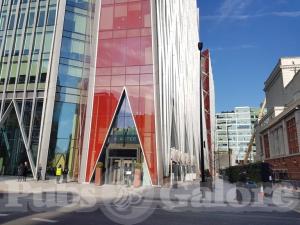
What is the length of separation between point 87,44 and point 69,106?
8364 mm

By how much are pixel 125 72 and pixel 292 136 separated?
37.1 metres

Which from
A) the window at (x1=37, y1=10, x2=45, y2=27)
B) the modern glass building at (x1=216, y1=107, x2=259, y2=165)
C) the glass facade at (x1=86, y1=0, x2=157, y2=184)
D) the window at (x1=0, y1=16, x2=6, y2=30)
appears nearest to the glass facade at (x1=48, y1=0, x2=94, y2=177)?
the window at (x1=37, y1=10, x2=45, y2=27)

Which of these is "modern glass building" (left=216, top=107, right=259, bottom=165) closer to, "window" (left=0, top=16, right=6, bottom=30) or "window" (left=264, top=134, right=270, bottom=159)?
"window" (left=264, top=134, right=270, bottom=159)

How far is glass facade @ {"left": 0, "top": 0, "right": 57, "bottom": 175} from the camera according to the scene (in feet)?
108

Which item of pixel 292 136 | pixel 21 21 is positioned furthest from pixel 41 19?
pixel 292 136

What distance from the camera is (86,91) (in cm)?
3459

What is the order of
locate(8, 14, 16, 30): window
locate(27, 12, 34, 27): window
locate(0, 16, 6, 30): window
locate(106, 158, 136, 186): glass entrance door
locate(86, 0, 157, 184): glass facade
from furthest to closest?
locate(0, 16, 6, 30): window
locate(8, 14, 16, 30): window
locate(27, 12, 34, 27): window
locate(106, 158, 136, 186): glass entrance door
locate(86, 0, 157, 184): glass facade

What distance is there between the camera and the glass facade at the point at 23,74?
3288 centimetres

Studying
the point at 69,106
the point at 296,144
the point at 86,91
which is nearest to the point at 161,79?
the point at 86,91

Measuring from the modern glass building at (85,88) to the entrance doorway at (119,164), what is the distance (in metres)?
0.10

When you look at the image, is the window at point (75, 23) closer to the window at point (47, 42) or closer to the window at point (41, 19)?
the window at point (47, 42)

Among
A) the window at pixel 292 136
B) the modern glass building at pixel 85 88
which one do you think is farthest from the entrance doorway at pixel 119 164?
the window at pixel 292 136

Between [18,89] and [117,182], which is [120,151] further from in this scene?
[18,89]

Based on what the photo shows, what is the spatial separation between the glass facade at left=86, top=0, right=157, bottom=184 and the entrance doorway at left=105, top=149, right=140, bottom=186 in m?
1.31
